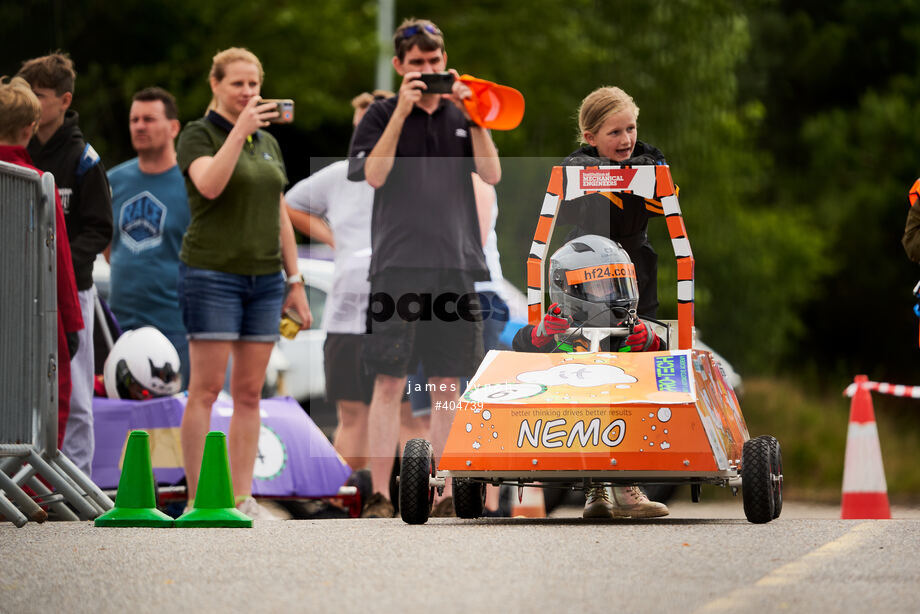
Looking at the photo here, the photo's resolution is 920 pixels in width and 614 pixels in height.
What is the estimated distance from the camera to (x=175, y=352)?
1139 centimetres

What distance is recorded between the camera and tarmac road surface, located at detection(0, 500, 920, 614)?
593cm

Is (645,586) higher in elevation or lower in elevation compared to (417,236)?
lower

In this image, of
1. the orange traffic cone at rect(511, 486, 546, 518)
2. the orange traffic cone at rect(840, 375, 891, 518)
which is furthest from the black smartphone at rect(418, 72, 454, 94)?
the orange traffic cone at rect(840, 375, 891, 518)

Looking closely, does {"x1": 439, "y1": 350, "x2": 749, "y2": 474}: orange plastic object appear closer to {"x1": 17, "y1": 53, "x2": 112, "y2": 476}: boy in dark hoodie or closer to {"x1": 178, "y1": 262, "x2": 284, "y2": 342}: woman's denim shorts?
{"x1": 178, "y1": 262, "x2": 284, "y2": 342}: woman's denim shorts

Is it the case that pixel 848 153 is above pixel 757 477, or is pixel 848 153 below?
above

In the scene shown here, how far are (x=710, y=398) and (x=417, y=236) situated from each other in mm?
2165

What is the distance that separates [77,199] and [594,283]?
310cm

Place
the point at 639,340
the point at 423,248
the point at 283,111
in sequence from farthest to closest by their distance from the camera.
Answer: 1. the point at 283,111
2. the point at 423,248
3. the point at 639,340

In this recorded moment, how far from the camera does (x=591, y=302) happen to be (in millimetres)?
9141

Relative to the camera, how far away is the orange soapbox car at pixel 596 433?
830cm

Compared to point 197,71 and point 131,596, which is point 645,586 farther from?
point 197,71

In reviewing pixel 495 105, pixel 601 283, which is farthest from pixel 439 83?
pixel 601 283

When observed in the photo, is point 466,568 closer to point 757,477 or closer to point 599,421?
point 599,421

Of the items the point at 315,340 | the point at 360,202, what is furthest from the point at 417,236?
the point at 315,340
